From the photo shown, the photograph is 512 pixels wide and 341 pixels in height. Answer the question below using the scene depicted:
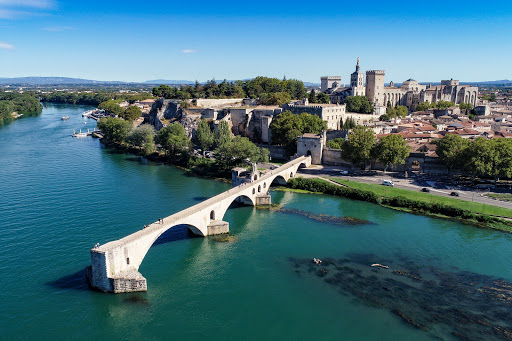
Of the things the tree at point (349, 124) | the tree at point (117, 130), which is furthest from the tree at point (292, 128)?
the tree at point (117, 130)

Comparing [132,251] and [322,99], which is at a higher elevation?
[322,99]

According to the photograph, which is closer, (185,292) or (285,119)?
(185,292)

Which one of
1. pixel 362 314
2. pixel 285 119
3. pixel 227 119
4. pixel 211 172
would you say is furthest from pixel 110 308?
pixel 227 119

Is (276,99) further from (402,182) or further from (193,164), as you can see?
(402,182)

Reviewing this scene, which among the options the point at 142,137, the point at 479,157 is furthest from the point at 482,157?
the point at 142,137

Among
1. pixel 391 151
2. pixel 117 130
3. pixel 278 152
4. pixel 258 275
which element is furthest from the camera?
pixel 117 130

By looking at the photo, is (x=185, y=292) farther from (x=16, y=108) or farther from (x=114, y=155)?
(x=16, y=108)

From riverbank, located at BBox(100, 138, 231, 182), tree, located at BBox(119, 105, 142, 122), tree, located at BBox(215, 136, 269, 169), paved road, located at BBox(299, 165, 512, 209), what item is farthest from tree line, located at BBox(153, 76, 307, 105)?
tree, located at BBox(215, 136, 269, 169)
